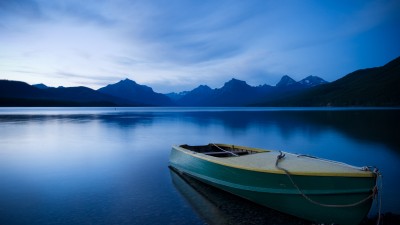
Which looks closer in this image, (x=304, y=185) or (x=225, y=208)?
(x=304, y=185)

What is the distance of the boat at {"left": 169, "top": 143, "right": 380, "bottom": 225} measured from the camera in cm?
795

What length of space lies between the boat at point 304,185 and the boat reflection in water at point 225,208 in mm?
287

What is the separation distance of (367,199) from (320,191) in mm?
1241

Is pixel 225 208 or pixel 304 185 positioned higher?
pixel 304 185

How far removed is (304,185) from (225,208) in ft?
11.0

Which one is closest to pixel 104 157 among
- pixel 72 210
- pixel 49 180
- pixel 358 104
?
pixel 49 180

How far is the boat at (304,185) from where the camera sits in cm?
795

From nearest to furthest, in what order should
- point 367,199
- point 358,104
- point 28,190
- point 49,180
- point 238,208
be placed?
1. point 367,199
2. point 238,208
3. point 28,190
4. point 49,180
5. point 358,104

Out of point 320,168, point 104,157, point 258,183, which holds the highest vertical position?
point 320,168

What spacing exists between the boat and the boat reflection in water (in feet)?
0.94

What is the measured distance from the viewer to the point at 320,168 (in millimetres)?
8781

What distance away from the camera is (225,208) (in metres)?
10.6

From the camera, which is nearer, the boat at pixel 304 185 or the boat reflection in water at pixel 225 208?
the boat at pixel 304 185

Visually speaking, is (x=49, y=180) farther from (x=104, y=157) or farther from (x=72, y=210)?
(x=104, y=157)
